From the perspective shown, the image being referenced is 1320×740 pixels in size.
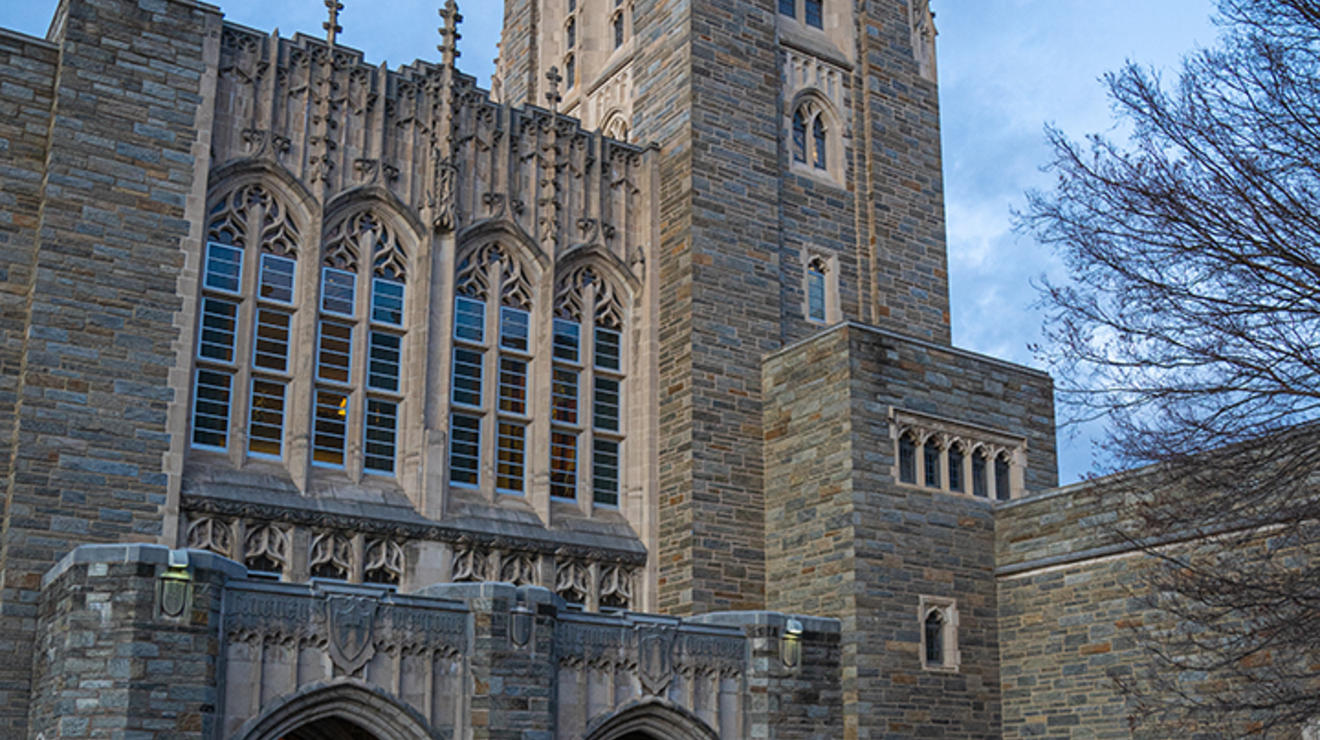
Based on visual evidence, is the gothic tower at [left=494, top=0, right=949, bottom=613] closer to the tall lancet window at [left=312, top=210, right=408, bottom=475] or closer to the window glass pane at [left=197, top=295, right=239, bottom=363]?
the tall lancet window at [left=312, top=210, right=408, bottom=475]

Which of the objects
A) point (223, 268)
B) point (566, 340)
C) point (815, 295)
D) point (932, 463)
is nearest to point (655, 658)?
point (932, 463)

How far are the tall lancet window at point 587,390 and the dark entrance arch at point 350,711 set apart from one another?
22.8 feet

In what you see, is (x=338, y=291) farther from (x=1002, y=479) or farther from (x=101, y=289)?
(x=1002, y=479)

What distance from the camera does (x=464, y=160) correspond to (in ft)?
73.7

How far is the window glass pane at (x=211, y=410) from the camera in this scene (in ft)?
63.2

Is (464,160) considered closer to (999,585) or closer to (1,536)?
(1,536)

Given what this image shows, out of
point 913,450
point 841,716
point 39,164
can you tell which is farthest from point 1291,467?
point 39,164

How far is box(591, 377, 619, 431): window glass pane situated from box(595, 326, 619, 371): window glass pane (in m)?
0.26

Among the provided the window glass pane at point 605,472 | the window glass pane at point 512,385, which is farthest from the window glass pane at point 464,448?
the window glass pane at point 605,472

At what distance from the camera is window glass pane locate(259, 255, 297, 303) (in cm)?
2028

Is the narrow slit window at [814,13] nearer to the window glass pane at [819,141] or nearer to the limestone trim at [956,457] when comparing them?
the window glass pane at [819,141]

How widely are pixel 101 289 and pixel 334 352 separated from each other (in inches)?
136

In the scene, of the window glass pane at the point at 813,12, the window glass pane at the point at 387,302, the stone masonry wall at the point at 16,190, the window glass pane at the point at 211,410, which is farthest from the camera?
the window glass pane at the point at 813,12

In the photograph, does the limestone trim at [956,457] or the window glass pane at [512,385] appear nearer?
the limestone trim at [956,457]
